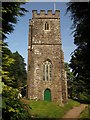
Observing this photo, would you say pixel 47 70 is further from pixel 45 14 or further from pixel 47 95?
pixel 45 14

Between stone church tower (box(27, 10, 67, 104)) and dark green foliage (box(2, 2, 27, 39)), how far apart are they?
23802 mm

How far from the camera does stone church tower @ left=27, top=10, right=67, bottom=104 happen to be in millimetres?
36281

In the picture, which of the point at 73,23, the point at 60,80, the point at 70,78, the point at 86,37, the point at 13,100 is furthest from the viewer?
A: the point at 70,78

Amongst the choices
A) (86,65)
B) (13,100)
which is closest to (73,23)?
(86,65)

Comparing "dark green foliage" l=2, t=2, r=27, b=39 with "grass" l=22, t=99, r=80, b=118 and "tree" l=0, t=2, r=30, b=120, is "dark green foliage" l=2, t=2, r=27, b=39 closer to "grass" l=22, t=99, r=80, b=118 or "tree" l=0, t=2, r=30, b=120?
"tree" l=0, t=2, r=30, b=120

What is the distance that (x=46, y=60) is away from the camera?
37625mm

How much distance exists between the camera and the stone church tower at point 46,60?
36281 mm

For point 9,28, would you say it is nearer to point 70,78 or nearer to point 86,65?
point 86,65

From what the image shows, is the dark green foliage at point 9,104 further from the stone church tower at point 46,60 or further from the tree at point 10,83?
the stone church tower at point 46,60

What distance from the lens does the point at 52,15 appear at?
39719mm

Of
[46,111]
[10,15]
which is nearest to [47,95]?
[46,111]

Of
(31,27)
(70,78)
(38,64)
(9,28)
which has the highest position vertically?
(31,27)

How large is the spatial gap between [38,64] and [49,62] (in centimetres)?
187

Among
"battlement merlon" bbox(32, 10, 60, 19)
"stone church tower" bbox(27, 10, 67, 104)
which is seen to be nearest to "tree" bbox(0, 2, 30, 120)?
"stone church tower" bbox(27, 10, 67, 104)
